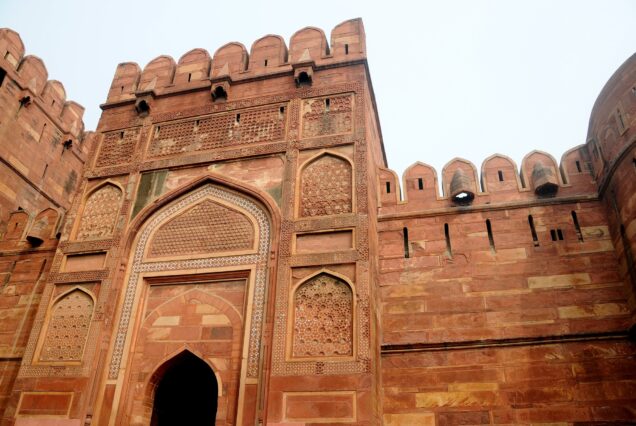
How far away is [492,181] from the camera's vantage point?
668 cm

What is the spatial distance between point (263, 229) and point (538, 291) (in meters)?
3.09

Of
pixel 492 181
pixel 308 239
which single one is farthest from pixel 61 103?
pixel 492 181

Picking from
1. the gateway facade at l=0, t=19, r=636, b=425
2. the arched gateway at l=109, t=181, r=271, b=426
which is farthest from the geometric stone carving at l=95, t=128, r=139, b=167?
the arched gateway at l=109, t=181, r=271, b=426

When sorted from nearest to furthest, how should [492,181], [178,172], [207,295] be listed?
[207,295] → [492,181] → [178,172]

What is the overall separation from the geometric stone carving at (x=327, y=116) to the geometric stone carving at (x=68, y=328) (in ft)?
10.9

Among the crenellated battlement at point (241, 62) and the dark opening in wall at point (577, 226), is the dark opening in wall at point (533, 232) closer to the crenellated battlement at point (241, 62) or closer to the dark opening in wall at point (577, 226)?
the dark opening in wall at point (577, 226)

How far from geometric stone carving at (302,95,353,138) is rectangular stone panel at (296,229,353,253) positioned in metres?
1.49

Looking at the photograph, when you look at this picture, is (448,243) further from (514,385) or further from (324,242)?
(514,385)

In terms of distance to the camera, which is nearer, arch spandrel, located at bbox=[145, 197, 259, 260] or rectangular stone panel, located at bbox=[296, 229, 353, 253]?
rectangular stone panel, located at bbox=[296, 229, 353, 253]

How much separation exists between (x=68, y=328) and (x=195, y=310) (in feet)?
4.94

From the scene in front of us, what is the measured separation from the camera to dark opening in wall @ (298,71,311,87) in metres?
7.34

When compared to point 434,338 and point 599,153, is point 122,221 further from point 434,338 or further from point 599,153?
point 599,153

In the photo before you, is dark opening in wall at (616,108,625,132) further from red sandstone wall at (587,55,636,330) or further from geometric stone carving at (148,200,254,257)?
geometric stone carving at (148,200,254,257)

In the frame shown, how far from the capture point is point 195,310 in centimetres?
596
